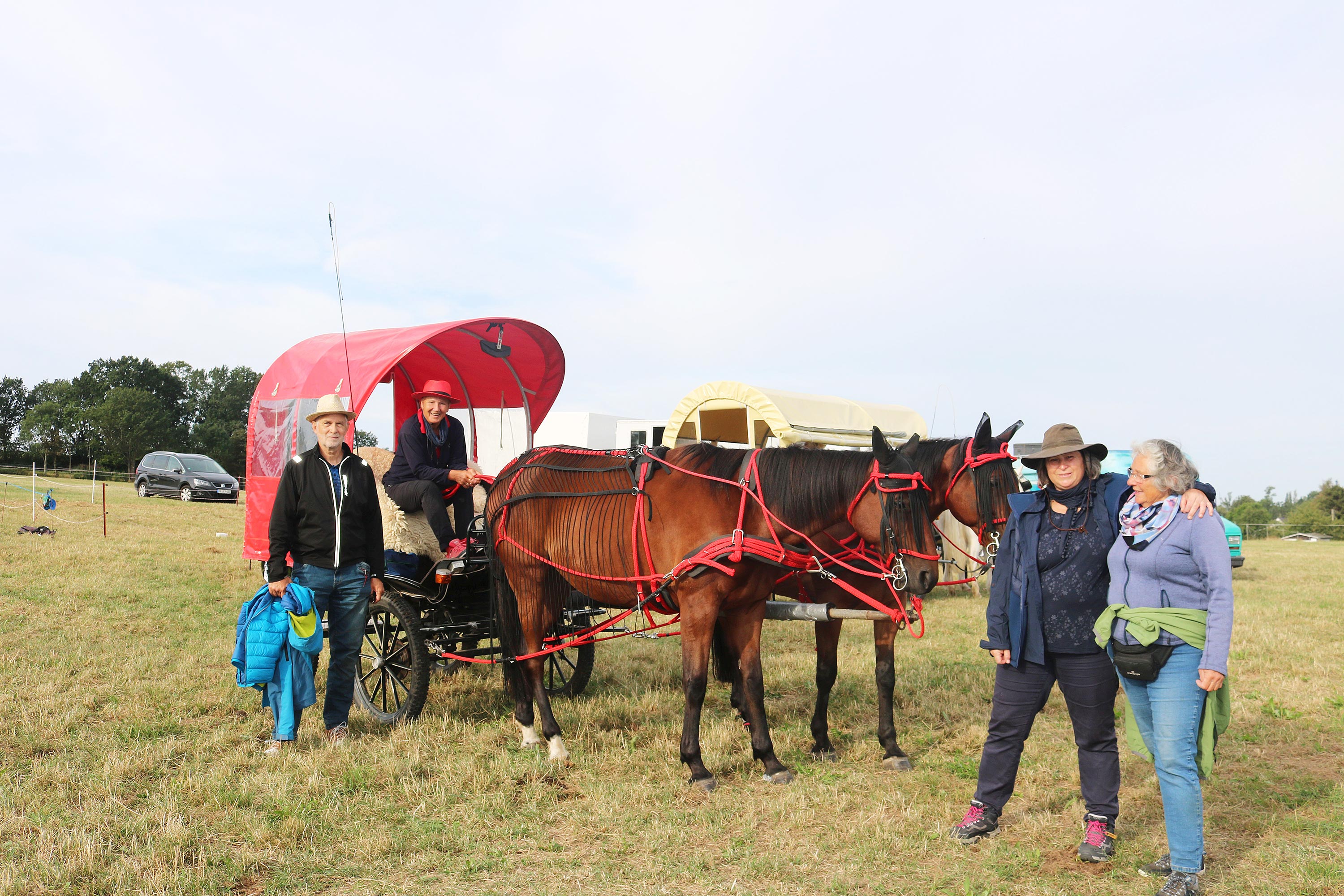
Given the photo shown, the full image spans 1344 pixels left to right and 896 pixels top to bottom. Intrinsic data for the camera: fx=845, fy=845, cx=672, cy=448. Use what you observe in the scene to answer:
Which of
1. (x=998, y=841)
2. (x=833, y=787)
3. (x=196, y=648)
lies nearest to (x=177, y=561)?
(x=196, y=648)

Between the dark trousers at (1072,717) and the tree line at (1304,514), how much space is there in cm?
3224

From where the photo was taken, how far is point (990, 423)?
14.8 feet

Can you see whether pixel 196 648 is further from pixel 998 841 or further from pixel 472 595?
pixel 998 841

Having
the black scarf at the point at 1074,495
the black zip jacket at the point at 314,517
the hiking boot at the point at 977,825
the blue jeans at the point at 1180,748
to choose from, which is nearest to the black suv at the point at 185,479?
the black zip jacket at the point at 314,517

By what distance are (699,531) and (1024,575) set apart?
5.28ft

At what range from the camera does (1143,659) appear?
316 centimetres

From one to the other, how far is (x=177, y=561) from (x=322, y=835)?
10430mm

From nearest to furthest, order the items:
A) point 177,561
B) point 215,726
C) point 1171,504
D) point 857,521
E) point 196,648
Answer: point 1171,504 → point 857,521 → point 215,726 → point 196,648 → point 177,561

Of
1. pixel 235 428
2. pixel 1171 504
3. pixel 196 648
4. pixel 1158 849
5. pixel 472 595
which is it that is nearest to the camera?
pixel 1171 504

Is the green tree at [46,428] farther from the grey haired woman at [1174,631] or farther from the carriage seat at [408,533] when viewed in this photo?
the grey haired woman at [1174,631]

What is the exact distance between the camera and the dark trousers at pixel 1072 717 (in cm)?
349

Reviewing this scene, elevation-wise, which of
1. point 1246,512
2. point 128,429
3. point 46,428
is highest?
point 46,428

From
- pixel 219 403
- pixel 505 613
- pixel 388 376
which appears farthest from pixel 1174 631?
pixel 219 403

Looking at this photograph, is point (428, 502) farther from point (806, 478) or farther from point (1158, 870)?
point (1158, 870)
